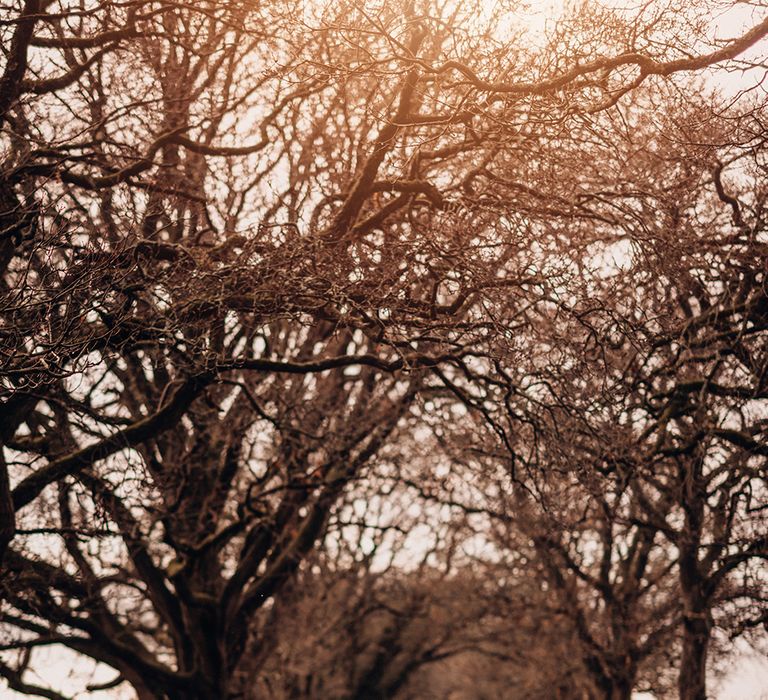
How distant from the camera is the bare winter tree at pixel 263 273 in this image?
8188mm

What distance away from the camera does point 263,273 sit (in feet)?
27.9

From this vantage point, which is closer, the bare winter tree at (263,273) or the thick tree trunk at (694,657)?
the bare winter tree at (263,273)

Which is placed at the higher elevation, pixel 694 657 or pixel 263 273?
pixel 263 273

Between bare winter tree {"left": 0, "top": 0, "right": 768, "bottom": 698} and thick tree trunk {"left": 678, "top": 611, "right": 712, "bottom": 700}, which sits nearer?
bare winter tree {"left": 0, "top": 0, "right": 768, "bottom": 698}

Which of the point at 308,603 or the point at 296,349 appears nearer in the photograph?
the point at 296,349

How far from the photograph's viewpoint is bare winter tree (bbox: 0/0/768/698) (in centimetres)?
819

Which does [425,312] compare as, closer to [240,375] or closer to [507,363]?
[507,363]

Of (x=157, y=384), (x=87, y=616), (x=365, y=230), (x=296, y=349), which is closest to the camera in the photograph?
(x=365, y=230)

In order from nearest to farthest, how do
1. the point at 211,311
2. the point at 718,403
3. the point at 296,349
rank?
1. the point at 211,311
2. the point at 718,403
3. the point at 296,349

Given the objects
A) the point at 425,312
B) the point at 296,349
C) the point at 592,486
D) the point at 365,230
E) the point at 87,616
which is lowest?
the point at 87,616

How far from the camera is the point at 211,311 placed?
8.59m

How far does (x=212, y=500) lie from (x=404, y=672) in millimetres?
13820

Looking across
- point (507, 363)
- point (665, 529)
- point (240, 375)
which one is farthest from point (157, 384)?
point (665, 529)

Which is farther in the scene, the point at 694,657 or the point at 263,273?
the point at 694,657
